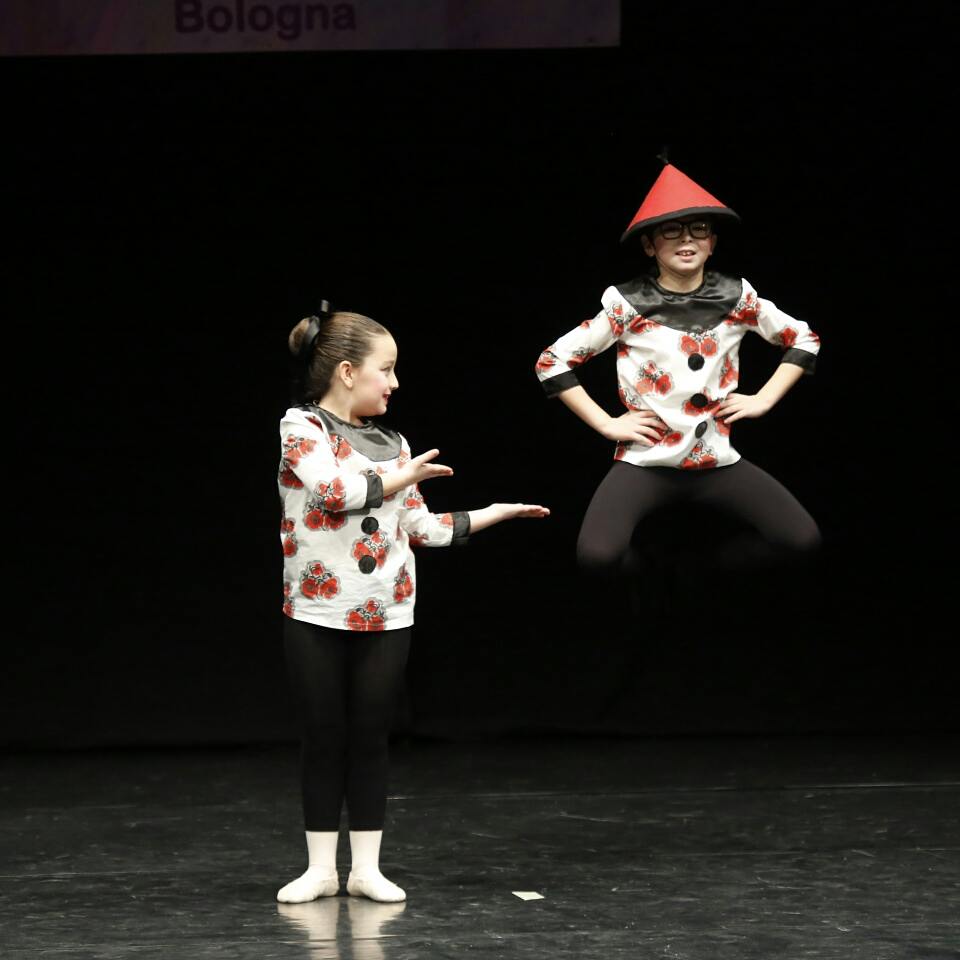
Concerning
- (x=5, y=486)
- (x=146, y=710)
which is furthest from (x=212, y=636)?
(x=5, y=486)

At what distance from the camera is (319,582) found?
11.3ft

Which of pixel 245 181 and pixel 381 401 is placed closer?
pixel 381 401

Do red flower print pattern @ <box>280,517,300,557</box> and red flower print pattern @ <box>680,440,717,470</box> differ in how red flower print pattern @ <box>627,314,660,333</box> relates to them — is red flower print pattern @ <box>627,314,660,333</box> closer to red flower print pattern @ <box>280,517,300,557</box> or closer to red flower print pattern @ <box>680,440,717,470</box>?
red flower print pattern @ <box>680,440,717,470</box>

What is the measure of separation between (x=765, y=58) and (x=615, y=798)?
7.35 ft

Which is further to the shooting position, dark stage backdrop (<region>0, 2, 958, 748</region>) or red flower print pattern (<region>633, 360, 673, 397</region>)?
dark stage backdrop (<region>0, 2, 958, 748</region>)

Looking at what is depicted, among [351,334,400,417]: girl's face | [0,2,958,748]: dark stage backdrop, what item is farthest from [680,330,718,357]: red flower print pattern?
[0,2,958,748]: dark stage backdrop

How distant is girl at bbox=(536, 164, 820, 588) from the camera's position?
3.76 m

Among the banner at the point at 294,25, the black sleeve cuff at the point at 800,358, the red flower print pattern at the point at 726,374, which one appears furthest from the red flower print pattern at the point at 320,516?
the banner at the point at 294,25

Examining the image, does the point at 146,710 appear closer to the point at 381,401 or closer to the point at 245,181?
the point at 245,181

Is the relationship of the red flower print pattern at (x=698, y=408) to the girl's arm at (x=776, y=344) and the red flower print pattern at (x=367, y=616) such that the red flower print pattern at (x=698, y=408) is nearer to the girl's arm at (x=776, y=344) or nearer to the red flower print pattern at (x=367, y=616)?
the girl's arm at (x=776, y=344)

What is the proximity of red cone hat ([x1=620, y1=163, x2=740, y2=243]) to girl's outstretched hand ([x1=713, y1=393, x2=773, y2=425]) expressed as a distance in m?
0.38

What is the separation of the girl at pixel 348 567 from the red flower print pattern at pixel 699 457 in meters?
0.46

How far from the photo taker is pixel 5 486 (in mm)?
5512

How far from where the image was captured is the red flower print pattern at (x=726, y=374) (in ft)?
12.6
